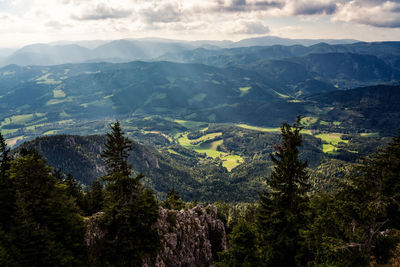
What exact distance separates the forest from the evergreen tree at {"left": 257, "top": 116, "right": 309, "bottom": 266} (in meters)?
0.13

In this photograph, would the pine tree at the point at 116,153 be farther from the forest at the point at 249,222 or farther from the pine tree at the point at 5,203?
the pine tree at the point at 5,203

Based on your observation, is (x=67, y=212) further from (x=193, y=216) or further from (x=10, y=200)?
(x=193, y=216)

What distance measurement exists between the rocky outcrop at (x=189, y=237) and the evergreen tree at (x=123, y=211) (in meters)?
6.87

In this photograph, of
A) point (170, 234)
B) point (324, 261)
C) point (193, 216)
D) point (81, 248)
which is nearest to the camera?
point (324, 261)

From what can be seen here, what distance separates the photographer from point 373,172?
2184 centimetres

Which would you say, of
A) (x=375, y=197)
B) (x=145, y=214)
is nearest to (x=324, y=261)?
(x=375, y=197)

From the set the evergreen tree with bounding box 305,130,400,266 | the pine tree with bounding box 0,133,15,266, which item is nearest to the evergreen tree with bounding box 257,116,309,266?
the evergreen tree with bounding box 305,130,400,266

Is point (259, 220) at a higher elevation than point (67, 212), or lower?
lower

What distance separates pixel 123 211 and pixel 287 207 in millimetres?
23506

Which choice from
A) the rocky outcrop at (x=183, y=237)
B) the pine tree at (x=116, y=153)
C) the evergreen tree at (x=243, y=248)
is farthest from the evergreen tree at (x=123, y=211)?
the evergreen tree at (x=243, y=248)

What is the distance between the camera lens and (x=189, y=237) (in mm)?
55750

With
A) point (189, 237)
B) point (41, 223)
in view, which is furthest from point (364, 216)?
point (189, 237)

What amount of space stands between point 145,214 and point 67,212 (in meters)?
11.5

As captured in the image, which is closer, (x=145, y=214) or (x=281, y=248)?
(x=281, y=248)
